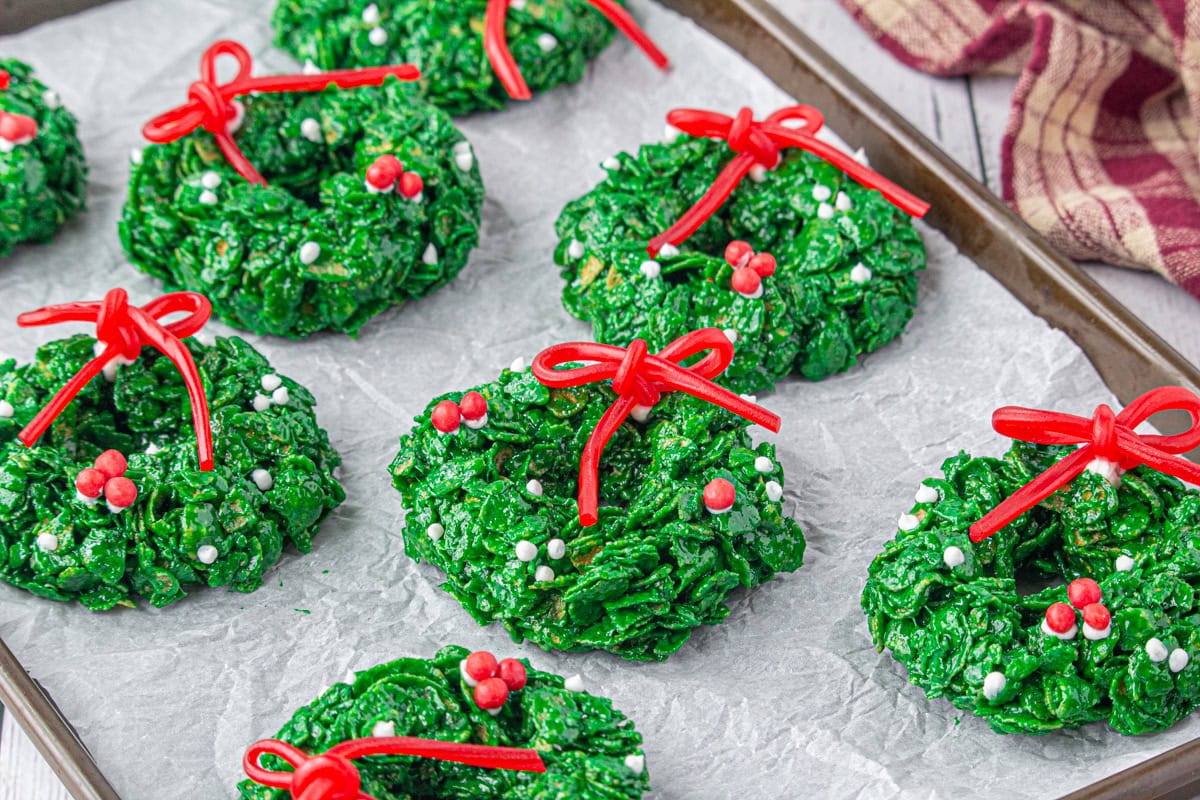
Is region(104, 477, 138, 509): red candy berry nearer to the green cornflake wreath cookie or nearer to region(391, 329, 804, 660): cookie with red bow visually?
region(391, 329, 804, 660): cookie with red bow

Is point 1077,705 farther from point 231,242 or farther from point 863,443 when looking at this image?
point 231,242

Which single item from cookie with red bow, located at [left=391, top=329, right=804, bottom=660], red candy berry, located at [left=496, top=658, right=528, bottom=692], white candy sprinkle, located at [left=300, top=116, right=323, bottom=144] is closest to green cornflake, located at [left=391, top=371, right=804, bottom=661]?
cookie with red bow, located at [left=391, top=329, right=804, bottom=660]

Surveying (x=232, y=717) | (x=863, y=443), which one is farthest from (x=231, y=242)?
(x=863, y=443)

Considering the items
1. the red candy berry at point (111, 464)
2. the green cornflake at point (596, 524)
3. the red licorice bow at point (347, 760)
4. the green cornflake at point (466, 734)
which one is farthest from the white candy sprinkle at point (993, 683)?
the red candy berry at point (111, 464)

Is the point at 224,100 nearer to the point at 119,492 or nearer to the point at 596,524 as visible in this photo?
the point at 119,492

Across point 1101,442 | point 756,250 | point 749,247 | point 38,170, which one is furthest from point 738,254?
point 38,170

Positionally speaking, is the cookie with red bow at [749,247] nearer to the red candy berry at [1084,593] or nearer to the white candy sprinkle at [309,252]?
the white candy sprinkle at [309,252]
